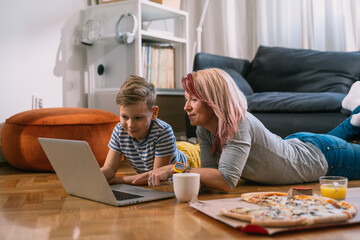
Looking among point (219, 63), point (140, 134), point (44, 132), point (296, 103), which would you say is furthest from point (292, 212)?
point (219, 63)

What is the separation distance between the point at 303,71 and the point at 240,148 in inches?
73.6

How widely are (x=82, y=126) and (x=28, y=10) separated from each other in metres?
0.99

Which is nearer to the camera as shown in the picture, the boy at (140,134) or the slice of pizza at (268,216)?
the slice of pizza at (268,216)

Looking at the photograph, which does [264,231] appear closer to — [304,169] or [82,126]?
[304,169]

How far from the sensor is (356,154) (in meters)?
1.93

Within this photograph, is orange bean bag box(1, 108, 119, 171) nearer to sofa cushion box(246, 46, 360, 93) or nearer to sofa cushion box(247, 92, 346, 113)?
sofa cushion box(247, 92, 346, 113)

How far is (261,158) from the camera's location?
173cm

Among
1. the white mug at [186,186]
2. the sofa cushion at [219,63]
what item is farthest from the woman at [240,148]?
the sofa cushion at [219,63]

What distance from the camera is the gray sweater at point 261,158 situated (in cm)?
155

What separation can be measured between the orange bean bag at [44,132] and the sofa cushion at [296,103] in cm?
94

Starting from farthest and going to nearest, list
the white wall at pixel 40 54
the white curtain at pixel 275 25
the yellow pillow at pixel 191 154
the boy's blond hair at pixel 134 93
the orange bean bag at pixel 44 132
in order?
the white curtain at pixel 275 25, the white wall at pixel 40 54, the orange bean bag at pixel 44 132, the yellow pillow at pixel 191 154, the boy's blond hair at pixel 134 93

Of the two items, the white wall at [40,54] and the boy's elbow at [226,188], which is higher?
the white wall at [40,54]

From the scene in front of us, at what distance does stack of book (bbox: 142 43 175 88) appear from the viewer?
10.5ft

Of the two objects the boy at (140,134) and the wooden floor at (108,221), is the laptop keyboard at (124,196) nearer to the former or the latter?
the wooden floor at (108,221)
